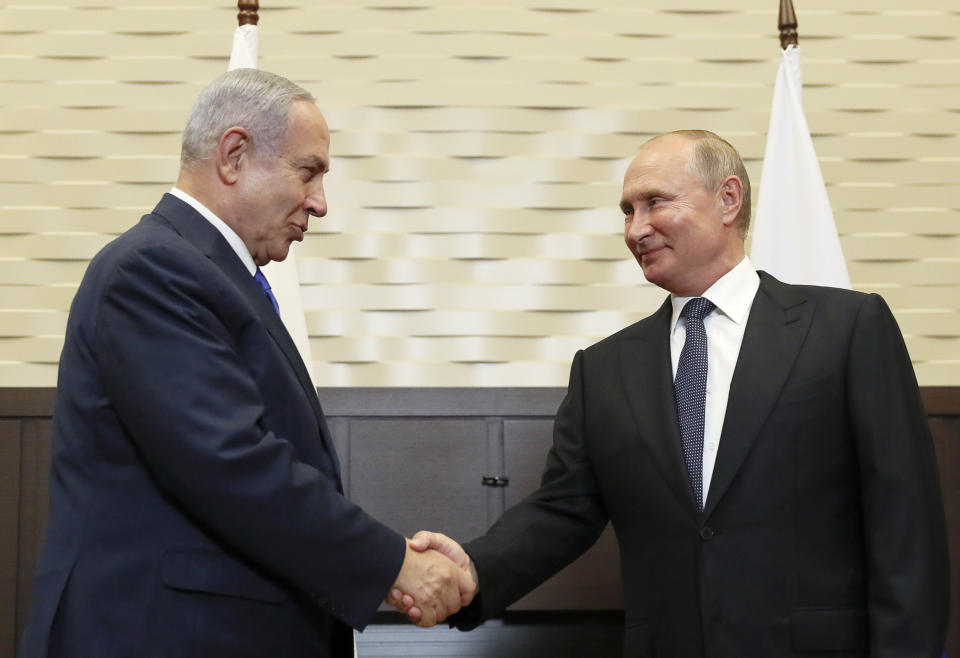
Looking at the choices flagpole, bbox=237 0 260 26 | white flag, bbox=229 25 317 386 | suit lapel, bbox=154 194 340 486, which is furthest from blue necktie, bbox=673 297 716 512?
flagpole, bbox=237 0 260 26

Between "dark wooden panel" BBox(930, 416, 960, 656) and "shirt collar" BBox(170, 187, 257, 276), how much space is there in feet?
8.64

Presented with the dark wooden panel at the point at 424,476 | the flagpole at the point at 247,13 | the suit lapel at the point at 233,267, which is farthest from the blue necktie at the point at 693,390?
the flagpole at the point at 247,13

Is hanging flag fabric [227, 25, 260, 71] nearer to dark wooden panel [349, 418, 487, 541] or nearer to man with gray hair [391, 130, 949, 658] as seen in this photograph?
dark wooden panel [349, 418, 487, 541]

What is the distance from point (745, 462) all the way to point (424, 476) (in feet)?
5.03

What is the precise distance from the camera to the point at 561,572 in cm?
373

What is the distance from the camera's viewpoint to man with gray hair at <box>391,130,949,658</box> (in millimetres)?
2375

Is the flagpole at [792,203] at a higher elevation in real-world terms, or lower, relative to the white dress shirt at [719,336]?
higher

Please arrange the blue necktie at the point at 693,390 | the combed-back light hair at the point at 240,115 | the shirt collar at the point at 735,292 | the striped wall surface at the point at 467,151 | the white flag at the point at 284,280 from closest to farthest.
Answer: the combed-back light hair at the point at 240,115 < the blue necktie at the point at 693,390 < the shirt collar at the point at 735,292 < the white flag at the point at 284,280 < the striped wall surface at the point at 467,151

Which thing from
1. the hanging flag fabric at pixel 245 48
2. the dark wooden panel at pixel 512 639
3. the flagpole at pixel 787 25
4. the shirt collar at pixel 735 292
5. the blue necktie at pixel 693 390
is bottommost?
the dark wooden panel at pixel 512 639

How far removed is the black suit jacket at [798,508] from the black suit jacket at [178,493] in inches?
30.1

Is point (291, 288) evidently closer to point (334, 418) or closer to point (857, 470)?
point (334, 418)

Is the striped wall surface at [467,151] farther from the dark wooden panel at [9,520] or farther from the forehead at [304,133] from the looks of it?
the forehead at [304,133]

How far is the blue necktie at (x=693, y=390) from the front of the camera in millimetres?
2553

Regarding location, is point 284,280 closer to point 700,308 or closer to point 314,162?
point 314,162
